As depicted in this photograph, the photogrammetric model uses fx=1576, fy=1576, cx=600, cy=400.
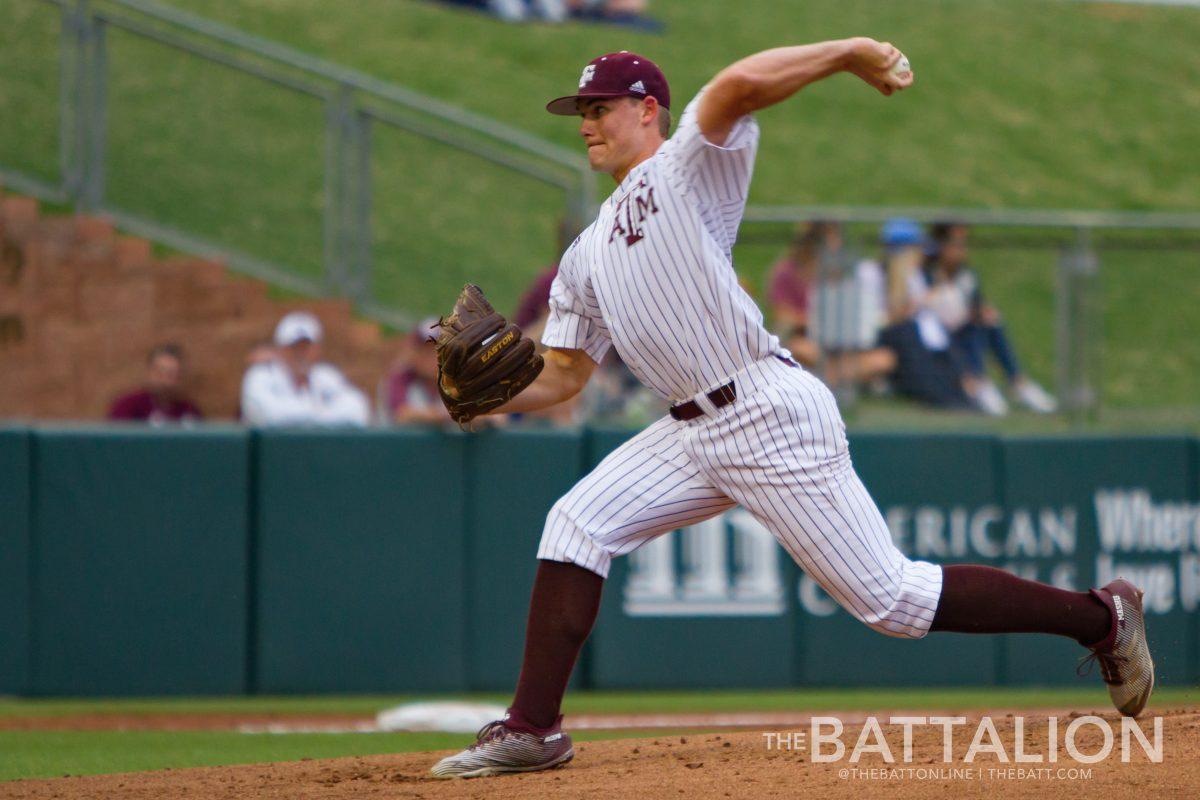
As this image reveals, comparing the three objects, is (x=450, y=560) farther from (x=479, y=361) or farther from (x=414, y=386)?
(x=479, y=361)

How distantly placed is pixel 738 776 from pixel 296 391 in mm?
4947

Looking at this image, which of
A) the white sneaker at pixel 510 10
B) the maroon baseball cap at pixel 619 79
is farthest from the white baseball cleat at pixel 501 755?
the white sneaker at pixel 510 10

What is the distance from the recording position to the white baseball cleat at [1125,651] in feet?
15.0

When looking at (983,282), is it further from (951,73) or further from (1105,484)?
(951,73)

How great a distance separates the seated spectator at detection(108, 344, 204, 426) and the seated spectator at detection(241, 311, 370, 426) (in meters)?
0.37

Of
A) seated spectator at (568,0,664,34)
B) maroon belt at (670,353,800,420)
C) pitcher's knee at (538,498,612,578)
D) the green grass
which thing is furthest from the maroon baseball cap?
seated spectator at (568,0,664,34)

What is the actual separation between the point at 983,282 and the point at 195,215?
4.98 meters

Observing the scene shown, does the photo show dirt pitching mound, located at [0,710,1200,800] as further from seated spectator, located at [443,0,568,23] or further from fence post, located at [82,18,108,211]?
seated spectator, located at [443,0,568,23]

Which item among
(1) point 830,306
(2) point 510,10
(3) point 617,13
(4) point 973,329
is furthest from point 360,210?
(3) point 617,13

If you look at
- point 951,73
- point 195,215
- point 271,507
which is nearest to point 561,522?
point 271,507

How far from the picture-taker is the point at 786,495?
4215 mm

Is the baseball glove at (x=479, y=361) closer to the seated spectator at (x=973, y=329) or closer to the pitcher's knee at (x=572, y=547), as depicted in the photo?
the pitcher's knee at (x=572, y=547)

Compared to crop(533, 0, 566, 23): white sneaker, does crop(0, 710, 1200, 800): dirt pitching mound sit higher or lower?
lower

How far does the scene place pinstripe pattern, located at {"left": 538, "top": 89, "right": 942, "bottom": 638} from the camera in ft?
13.8
